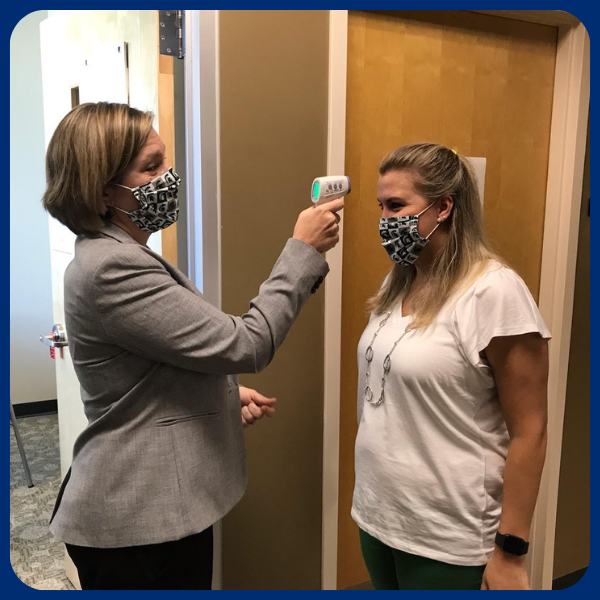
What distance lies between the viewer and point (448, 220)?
1.19m

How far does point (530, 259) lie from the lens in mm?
1958

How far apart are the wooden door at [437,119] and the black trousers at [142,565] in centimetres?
76

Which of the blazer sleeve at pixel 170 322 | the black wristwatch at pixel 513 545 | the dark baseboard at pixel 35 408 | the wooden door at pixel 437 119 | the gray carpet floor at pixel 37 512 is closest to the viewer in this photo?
the blazer sleeve at pixel 170 322

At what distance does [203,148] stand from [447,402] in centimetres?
84

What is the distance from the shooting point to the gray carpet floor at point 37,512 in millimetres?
2084

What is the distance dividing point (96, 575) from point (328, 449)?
78 centimetres

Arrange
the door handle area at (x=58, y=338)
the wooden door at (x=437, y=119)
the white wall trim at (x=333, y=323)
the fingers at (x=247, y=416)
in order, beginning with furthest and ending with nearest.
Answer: the door handle area at (x=58, y=338) → the wooden door at (x=437, y=119) → the white wall trim at (x=333, y=323) → the fingers at (x=247, y=416)

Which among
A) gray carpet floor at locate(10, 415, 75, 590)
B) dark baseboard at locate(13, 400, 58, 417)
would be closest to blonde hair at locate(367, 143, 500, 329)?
gray carpet floor at locate(10, 415, 75, 590)

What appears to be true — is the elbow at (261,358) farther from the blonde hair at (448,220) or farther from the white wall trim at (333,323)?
the white wall trim at (333,323)

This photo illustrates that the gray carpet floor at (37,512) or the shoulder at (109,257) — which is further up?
the shoulder at (109,257)

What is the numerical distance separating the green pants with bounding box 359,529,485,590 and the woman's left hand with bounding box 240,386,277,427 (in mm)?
352

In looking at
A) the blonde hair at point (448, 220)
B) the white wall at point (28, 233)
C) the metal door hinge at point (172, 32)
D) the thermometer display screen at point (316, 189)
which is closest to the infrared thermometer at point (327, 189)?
the thermometer display screen at point (316, 189)

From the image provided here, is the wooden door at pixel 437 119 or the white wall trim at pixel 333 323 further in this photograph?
the wooden door at pixel 437 119

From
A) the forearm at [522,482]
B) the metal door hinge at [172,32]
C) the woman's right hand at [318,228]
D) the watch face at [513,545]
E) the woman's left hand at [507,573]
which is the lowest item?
the woman's left hand at [507,573]
